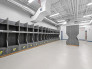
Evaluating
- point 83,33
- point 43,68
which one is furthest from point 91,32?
point 43,68

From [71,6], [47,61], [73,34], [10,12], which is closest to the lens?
[47,61]

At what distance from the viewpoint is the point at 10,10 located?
3.58 m

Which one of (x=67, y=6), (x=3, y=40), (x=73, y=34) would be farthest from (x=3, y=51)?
(x=73, y=34)

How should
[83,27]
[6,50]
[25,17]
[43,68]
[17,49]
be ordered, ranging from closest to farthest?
[43,68] → [6,50] → [17,49] → [25,17] → [83,27]

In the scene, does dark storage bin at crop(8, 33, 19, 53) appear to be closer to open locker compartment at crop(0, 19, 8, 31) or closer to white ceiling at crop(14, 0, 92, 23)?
open locker compartment at crop(0, 19, 8, 31)

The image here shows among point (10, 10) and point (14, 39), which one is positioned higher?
point (10, 10)

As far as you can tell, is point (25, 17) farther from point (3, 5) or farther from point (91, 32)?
point (91, 32)

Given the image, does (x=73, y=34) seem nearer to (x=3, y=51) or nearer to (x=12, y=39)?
(x=12, y=39)

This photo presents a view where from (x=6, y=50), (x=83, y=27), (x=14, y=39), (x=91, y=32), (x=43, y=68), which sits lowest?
(x=43, y=68)

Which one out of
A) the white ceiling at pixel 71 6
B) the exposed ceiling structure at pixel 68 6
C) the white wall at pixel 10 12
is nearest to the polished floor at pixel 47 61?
the white wall at pixel 10 12

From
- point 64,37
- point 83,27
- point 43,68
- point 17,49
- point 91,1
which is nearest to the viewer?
point 43,68

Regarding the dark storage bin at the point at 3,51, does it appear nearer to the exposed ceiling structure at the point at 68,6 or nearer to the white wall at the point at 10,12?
the white wall at the point at 10,12

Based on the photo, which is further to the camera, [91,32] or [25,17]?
[91,32]

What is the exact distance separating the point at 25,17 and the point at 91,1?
600 cm
